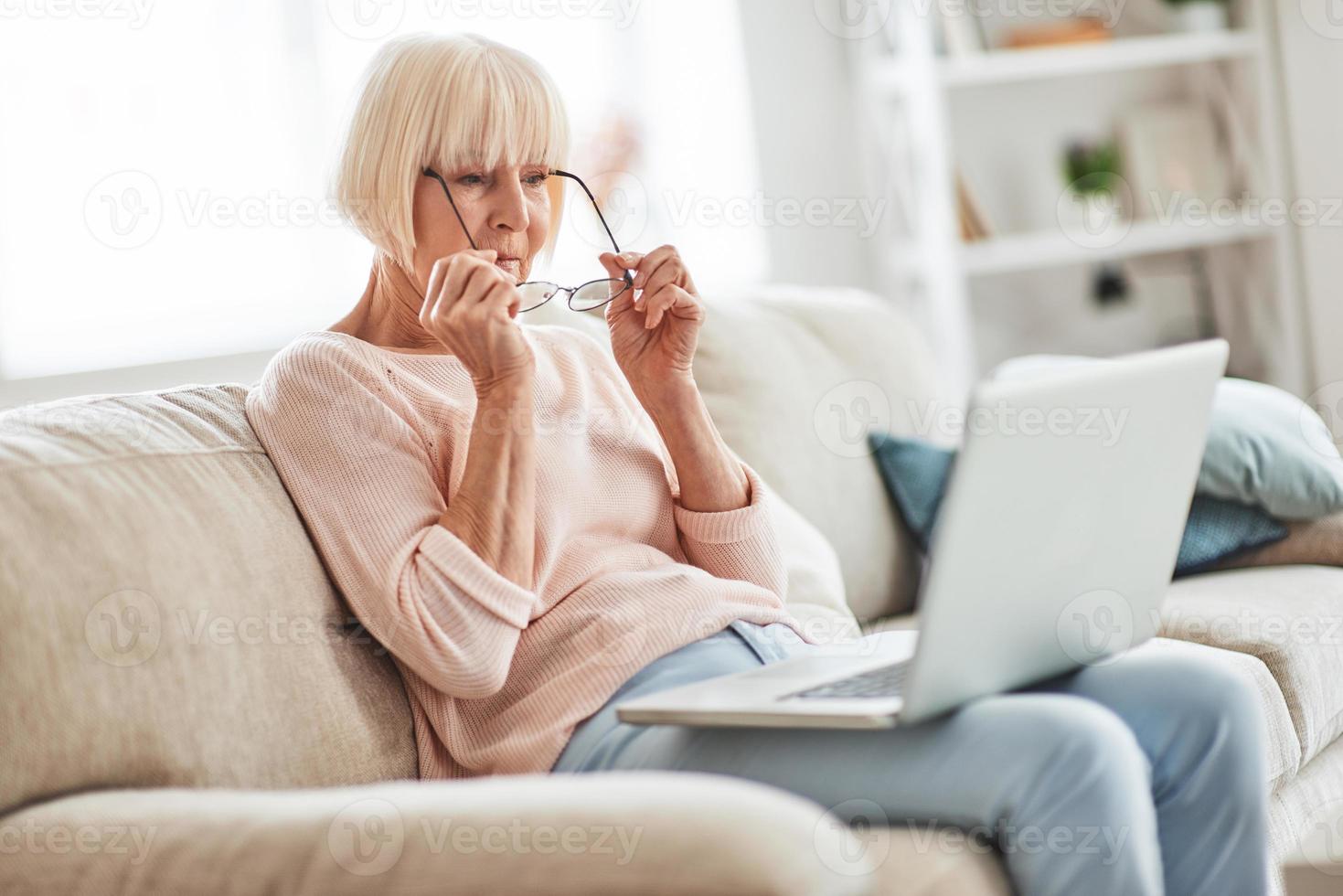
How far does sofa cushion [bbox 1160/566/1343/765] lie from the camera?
166 centimetres

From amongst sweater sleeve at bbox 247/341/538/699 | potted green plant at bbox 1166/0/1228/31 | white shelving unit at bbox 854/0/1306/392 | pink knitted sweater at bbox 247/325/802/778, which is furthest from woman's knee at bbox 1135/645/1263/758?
potted green plant at bbox 1166/0/1228/31

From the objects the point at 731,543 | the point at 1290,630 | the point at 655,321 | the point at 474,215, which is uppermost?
the point at 474,215

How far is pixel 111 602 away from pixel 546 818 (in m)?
0.45

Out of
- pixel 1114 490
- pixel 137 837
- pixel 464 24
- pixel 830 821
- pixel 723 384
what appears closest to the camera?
pixel 830 821

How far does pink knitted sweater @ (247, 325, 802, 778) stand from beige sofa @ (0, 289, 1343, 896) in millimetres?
56

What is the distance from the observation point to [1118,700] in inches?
45.2

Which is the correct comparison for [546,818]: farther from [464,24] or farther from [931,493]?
[464,24]

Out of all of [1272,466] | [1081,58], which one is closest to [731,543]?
[1272,466]

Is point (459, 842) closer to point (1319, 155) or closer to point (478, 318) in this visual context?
point (478, 318)

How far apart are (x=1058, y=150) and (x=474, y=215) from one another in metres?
2.80

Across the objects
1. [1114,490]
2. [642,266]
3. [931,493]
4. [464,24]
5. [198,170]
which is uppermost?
[464,24]

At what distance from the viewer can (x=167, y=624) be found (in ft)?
3.73

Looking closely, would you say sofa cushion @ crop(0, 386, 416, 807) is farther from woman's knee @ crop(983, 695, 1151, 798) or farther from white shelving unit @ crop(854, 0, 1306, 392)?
white shelving unit @ crop(854, 0, 1306, 392)

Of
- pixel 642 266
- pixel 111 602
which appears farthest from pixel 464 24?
pixel 111 602
